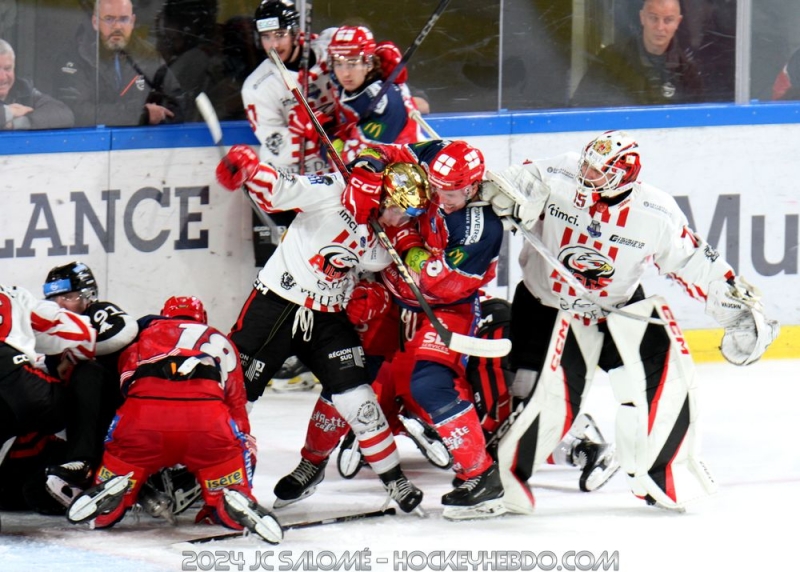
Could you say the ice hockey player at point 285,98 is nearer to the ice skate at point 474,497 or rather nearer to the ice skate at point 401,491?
the ice skate at point 401,491

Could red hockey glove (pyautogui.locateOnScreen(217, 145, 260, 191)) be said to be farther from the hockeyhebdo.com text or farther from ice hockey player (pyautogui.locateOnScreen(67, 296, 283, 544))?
the hockeyhebdo.com text

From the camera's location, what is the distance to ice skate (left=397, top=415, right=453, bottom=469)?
4922 millimetres

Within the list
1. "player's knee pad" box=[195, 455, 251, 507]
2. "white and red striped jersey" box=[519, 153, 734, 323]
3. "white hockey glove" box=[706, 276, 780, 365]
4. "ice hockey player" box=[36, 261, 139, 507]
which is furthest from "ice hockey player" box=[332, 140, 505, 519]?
"ice hockey player" box=[36, 261, 139, 507]

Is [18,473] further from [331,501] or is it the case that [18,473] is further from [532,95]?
[532,95]

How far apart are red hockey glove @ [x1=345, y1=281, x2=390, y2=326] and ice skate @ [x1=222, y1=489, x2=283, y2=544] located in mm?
775

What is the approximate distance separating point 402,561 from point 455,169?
3.76 feet

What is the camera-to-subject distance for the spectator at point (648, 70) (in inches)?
263

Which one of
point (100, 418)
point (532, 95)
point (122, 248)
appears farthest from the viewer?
point (532, 95)

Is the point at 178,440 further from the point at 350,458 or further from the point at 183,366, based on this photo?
the point at 350,458

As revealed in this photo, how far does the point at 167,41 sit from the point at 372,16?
2.88ft

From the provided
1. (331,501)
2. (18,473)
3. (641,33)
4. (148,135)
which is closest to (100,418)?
(18,473)

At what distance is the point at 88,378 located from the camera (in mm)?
4559

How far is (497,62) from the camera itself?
6.58 meters

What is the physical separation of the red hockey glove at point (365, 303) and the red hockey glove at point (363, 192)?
283mm
